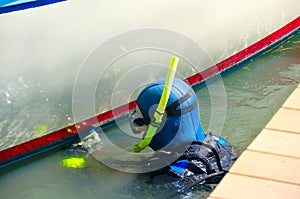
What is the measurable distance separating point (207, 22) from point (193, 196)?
84.9 inches

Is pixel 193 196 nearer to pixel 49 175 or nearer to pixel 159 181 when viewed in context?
pixel 159 181

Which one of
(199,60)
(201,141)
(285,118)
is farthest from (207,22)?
(285,118)

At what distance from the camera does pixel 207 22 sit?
5.73 m

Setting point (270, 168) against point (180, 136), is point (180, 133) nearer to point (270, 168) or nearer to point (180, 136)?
point (180, 136)

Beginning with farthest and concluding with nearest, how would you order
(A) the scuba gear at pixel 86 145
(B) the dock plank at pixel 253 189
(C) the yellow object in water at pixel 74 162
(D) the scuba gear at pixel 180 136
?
1. (A) the scuba gear at pixel 86 145
2. (C) the yellow object in water at pixel 74 162
3. (D) the scuba gear at pixel 180 136
4. (B) the dock plank at pixel 253 189

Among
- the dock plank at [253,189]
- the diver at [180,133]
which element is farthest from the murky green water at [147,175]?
the dock plank at [253,189]

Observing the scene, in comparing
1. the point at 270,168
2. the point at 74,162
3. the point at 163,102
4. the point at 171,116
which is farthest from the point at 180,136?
the point at 270,168

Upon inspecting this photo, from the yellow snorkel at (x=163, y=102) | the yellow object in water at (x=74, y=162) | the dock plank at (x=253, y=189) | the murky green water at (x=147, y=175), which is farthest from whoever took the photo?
the yellow object in water at (x=74, y=162)

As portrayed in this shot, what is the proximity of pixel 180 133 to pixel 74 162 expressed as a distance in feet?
3.19

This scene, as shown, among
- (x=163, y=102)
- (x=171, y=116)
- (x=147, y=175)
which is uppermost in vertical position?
(x=163, y=102)

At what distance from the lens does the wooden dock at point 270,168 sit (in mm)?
2525

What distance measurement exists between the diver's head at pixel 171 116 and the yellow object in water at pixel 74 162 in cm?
65

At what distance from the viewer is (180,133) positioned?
13.6 ft

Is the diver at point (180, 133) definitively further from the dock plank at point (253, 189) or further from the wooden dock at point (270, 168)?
the dock plank at point (253, 189)
